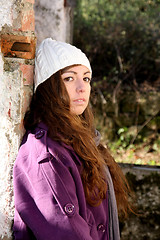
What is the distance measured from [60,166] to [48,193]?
15cm

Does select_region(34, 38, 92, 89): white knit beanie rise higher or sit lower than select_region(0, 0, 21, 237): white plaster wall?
higher

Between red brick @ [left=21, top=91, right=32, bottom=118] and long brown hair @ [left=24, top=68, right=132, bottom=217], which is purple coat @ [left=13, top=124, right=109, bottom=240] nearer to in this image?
long brown hair @ [left=24, top=68, right=132, bottom=217]

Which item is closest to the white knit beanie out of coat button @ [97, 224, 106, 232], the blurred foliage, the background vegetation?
coat button @ [97, 224, 106, 232]

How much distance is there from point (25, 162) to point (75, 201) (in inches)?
13.6

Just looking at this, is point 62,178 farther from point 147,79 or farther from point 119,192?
point 147,79

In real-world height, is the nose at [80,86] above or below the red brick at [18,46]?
below

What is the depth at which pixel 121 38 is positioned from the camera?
7.05 meters

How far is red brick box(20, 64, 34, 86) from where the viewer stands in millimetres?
1801

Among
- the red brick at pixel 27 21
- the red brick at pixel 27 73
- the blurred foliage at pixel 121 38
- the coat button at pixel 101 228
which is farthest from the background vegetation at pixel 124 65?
the red brick at pixel 27 21

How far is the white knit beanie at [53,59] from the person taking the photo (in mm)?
1758

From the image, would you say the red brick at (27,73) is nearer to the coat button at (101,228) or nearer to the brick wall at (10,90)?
the brick wall at (10,90)

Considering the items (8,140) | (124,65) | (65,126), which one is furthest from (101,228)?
(124,65)

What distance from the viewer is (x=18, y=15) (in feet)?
5.64

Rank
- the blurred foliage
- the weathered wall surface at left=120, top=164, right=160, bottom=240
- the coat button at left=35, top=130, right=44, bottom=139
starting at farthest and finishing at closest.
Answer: the blurred foliage, the weathered wall surface at left=120, top=164, right=160, bottom=240, the coat button at left=35, top=130, right=44, bottom=139
